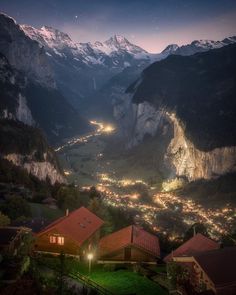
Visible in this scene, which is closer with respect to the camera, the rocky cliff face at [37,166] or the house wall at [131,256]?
the house wall at [131,256]

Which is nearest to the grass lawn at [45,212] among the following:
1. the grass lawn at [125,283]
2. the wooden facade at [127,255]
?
the wooden facade at [127,255]

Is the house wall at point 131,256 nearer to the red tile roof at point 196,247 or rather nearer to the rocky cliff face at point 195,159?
the red tile roof at point 196,247

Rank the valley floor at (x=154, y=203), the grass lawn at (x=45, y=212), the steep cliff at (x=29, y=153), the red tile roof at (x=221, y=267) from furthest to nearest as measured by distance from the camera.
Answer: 1. the steep cliff at (x=29, y=153)
2. the valley floor at (x=154, y=203)
3. the grass lawn at (x=45, y=212)
4. the red tile roof at (x=221, y=267)

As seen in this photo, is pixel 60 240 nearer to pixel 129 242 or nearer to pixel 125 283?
pixel 129 242

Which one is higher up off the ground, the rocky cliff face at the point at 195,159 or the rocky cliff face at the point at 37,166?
the rocky cliff face at the point at 195,159

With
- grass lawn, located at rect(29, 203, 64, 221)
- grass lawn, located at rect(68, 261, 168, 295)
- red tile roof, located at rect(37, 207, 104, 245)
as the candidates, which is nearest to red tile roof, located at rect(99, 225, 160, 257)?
red tile roof, located at rect(37, 207, 104, 245)

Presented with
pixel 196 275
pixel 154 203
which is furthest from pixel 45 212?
pixel 154 203
